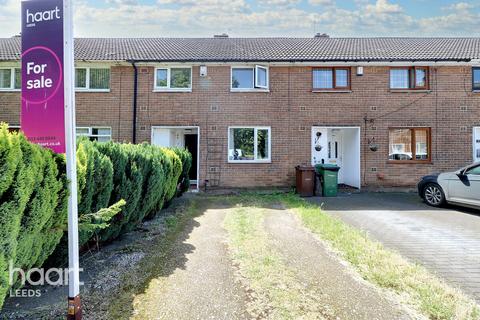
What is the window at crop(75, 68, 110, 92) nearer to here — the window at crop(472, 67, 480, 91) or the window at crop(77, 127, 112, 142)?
the window at crop(77, 127, 112, 142)

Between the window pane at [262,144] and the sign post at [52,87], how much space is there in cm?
942

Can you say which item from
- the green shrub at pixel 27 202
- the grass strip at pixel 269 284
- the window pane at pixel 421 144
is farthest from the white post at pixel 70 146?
the window pane at pixel 421 144

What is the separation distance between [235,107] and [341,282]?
9071 mm

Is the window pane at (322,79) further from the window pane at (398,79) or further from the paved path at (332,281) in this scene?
the paved path at (332,281)

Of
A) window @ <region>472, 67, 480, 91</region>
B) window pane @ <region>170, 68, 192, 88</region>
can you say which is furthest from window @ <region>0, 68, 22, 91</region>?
window @ <region>472, 67, 480, 91</region>

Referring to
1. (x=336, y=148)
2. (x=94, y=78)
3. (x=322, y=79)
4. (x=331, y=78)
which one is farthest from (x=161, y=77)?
(x=336, y=148)

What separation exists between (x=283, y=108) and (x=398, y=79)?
15.6ft

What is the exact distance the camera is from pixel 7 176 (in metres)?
2.17

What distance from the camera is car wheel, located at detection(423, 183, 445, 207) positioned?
8242 mm

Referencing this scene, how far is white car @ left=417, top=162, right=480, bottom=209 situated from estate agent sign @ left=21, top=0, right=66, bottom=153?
8.86m

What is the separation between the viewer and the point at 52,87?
2484mm

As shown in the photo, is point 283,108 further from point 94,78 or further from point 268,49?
point 94,78

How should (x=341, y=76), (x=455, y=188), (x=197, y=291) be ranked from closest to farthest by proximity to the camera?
A: (x=197, y=291) < (x=455, y=188) < (x=341, y=76)

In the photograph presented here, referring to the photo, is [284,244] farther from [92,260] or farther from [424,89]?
[424,89]
